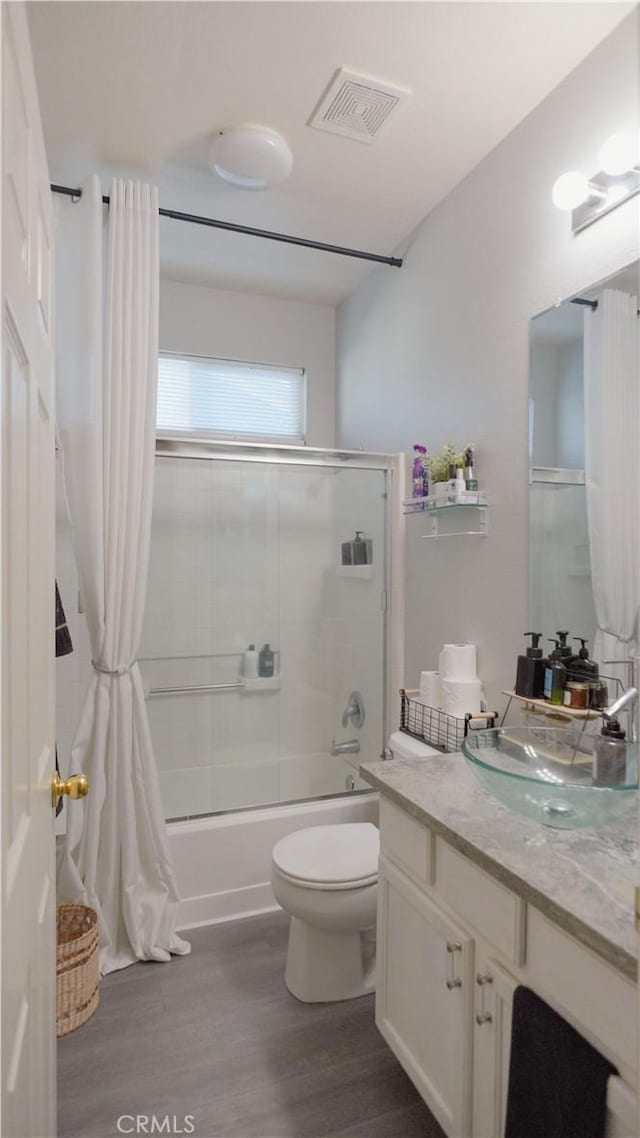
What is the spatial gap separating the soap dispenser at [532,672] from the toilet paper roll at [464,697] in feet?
0.86

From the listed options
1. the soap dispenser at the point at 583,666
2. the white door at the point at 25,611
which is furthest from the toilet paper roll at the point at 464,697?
the white door at the point at 25,611

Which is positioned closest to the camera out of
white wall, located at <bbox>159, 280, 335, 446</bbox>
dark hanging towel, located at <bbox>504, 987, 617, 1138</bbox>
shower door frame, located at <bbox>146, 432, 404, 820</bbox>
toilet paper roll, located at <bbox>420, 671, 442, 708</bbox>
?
dark hanging towel, located at <bbox>504, 987, 617, 1138</bbox>

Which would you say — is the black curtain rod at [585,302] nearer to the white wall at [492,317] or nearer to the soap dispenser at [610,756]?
the white wall at [492,317]

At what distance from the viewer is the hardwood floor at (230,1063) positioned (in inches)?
59.0

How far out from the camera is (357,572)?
9.79ft

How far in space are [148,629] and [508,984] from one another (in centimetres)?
211

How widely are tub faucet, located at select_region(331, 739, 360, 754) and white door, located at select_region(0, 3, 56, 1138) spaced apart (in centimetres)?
189

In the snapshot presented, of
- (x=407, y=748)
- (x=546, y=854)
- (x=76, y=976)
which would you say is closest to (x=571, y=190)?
(x=546, y=854)

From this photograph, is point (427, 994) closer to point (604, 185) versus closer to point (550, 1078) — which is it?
point (550, 1078)

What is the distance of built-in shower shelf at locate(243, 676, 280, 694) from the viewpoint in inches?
118

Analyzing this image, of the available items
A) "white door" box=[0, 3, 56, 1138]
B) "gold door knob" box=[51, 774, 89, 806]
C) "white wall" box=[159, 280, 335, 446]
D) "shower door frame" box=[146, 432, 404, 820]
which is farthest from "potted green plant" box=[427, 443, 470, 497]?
"gold door knob" box=[51, 774, 89, 806]

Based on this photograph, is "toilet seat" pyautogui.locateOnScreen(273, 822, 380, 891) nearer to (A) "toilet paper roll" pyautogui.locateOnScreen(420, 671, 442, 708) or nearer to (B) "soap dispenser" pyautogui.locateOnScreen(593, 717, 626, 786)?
(A) "toilet paper roll" pyautogui.locateOnScreen(420, 671, 442, 708)

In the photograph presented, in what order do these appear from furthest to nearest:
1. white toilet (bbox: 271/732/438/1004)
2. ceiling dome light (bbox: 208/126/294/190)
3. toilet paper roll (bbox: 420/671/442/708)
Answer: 1. toilet paper roll (bbox: 420/671/442/708)
2. ceiling dome light (bbox: 208/126/294/190)
3. white toilet (bbox: 271/732/438/1004)

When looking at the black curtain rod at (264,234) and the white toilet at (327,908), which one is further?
the black curtain rod at (264,234)
